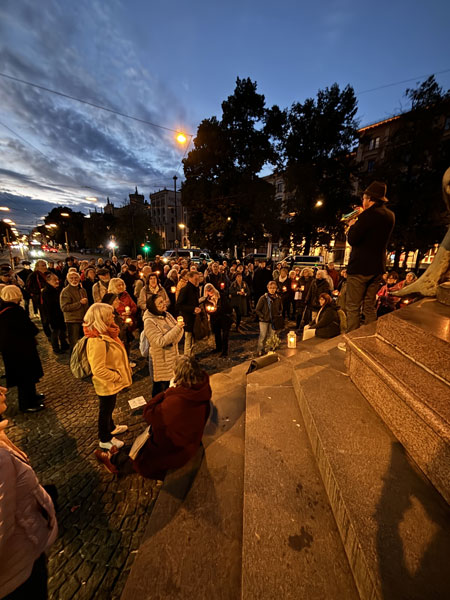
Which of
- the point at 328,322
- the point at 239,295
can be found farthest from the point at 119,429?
the point at 239,295

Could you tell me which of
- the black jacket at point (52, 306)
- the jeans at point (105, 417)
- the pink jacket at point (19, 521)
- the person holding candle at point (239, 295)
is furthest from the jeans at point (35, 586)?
the person holding candle at point (239, 295)

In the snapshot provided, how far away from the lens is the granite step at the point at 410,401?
5.35 feet

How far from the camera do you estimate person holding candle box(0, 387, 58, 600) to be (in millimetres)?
1253

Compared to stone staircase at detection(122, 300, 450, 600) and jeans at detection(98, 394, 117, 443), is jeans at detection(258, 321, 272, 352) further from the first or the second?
jeans at detection(98, 394, 117, 443)

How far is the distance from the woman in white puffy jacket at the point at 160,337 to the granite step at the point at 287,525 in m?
1.48

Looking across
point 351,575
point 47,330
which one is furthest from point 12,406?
point 351,575

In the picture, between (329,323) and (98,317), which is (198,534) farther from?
(329,323)

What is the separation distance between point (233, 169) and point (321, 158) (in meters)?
8.27

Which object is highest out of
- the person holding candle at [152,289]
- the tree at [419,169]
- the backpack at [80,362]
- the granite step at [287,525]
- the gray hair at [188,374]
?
the tree at [419,169]

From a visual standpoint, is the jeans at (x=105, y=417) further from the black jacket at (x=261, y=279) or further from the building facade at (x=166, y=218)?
the building facade at (x=166, y=218)

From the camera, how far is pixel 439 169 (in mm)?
18125

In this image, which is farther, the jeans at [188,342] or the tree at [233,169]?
the tree at [233,169]

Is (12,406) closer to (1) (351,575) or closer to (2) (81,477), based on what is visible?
(2) (81,477)

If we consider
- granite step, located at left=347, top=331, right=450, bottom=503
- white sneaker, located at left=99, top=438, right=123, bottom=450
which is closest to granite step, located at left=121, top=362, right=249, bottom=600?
white sneaker, located at left=99, top=438, right=123, bottom=450
